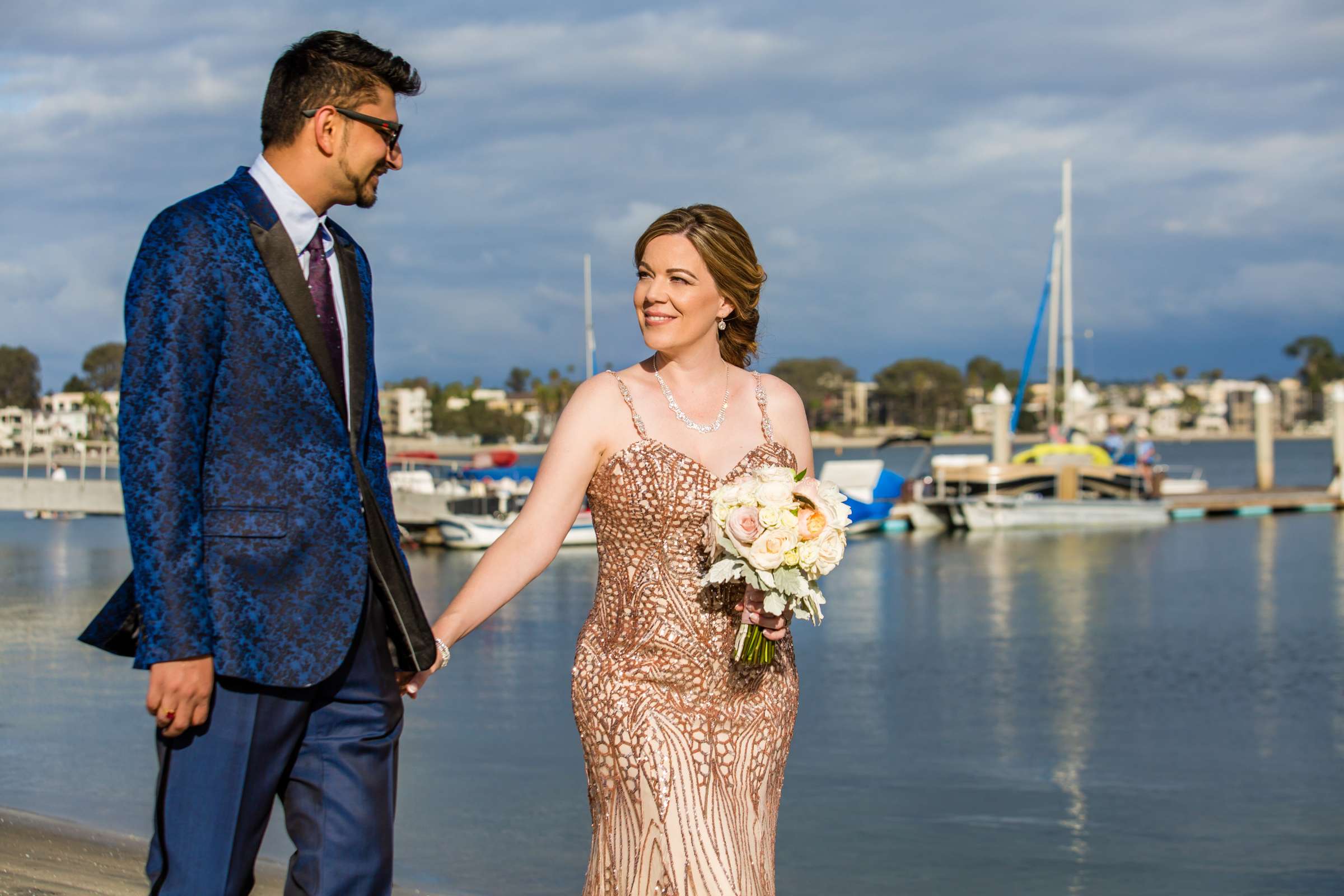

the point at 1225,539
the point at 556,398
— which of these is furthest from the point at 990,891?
the point at 556,398

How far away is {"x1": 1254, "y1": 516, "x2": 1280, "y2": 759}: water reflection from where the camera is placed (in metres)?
14.7

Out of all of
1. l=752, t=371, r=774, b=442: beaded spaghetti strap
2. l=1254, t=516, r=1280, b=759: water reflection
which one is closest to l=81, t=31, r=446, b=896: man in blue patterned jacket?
l=752, t=371, r=774, b=442: beaded spaghetti strap

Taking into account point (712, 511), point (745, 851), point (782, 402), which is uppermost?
point (782, 402)

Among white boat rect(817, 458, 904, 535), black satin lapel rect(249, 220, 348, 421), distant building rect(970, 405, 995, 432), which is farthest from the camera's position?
distant building rect(970, 405, 995, 432)

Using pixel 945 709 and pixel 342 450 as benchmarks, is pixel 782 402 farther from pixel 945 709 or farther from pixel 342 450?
pixel 945 709

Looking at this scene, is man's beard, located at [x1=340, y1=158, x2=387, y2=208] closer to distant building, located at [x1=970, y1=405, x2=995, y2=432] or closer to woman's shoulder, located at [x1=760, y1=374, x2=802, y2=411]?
woman's shoulder, located at [x1=760, y1=374, x2=802, y2=411]

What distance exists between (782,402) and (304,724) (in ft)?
5.59

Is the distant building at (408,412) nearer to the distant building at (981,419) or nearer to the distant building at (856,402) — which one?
the distant building at (856,402)

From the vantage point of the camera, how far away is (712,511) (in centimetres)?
367

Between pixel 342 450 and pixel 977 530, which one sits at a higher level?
pixel 342 450

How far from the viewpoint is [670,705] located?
3.66 meters

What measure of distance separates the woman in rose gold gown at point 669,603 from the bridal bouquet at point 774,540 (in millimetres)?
78

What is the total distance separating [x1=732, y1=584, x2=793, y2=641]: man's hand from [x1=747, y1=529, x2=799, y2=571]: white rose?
148mm

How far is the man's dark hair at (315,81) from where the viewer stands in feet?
9.82
